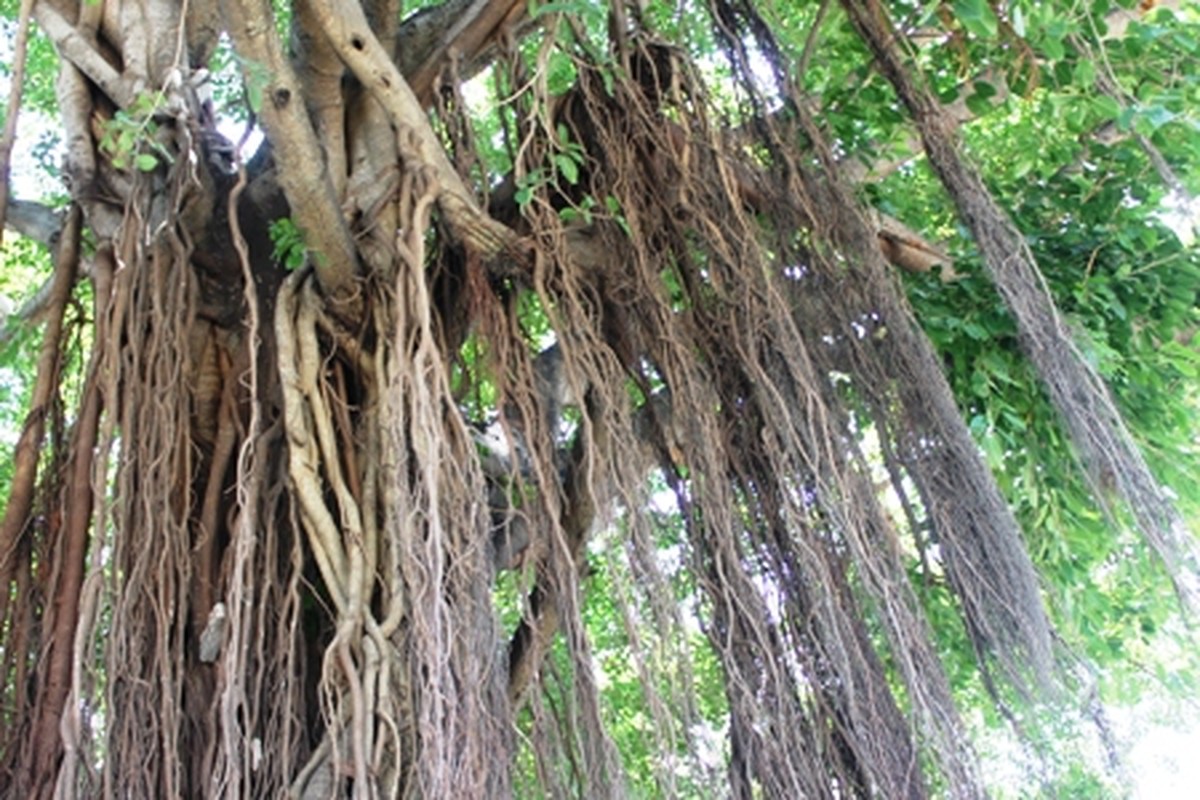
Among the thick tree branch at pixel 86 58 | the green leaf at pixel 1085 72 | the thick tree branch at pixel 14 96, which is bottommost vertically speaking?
the green leaf at pixel 1085 72

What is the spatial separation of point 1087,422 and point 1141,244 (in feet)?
2.75

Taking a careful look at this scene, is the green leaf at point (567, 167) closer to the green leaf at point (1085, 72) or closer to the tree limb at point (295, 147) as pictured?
the tree limb at point (295, 147)

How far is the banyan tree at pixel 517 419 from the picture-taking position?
1.67 metres

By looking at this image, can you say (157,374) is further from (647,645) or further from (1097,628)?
(1097,628)

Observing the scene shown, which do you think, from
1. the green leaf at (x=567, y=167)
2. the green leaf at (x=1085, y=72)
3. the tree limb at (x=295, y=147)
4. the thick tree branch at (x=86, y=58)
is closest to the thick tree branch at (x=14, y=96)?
the thick tree branch at (x=86, y=58)

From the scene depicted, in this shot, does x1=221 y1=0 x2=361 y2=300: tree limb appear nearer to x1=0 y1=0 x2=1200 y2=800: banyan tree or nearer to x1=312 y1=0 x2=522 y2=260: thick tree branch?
x1=0 y1=0 x2=1200 y2=800: banyan tree

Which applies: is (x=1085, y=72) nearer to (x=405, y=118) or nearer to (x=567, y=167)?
(x=567, y=167)

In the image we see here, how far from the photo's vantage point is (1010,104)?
2391mm

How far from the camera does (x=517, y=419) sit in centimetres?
206

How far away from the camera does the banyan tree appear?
1675mm

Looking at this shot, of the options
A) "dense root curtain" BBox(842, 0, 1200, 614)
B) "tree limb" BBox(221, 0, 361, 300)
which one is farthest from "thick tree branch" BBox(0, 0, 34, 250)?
"dense root curtain" BBox(842, 0, 1200, 614)

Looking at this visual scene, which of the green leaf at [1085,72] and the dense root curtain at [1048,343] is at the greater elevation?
the green leaf at [1085,72]

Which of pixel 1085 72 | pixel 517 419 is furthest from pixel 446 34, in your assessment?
pixel 1085 72

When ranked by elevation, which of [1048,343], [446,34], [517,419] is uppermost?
[446,34]
